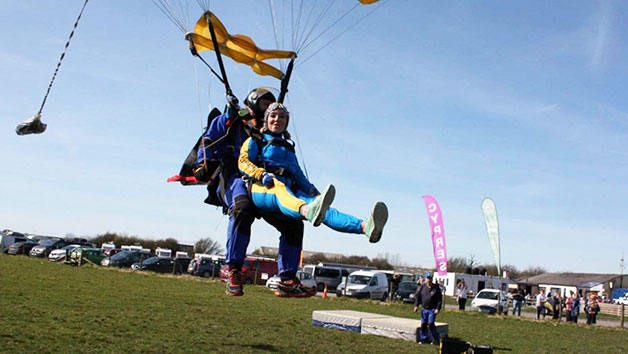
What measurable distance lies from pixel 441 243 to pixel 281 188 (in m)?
16.1

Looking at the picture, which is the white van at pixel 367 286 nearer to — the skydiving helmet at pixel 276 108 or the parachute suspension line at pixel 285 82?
the parachute suspension line at pixel 285 82

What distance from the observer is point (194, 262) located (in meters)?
32.2

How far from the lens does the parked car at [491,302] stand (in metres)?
22.7

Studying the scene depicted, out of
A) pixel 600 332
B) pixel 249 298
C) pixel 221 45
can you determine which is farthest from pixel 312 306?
pixel 221 45

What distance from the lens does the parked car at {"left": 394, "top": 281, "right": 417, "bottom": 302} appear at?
26.0 m

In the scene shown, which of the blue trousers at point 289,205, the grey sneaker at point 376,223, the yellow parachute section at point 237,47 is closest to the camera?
the grey sneaker at point 376,223

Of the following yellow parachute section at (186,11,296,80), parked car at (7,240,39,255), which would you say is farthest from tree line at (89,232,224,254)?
yellow parachute section at (186,11,296,80)

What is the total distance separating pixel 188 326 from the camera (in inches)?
457

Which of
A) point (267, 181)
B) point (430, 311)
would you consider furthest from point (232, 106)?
point (430, 311)

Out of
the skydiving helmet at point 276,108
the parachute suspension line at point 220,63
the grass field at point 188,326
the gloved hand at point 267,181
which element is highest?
the parachute suspension line at point 220,63

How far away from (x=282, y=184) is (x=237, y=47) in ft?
6.66

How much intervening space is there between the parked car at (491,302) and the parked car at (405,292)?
2991 mm

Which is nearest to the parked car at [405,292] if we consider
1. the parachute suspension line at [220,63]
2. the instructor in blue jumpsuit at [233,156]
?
the instructor in blue jumpsuit at [233,156]

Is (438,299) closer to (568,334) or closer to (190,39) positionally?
(568,334)
